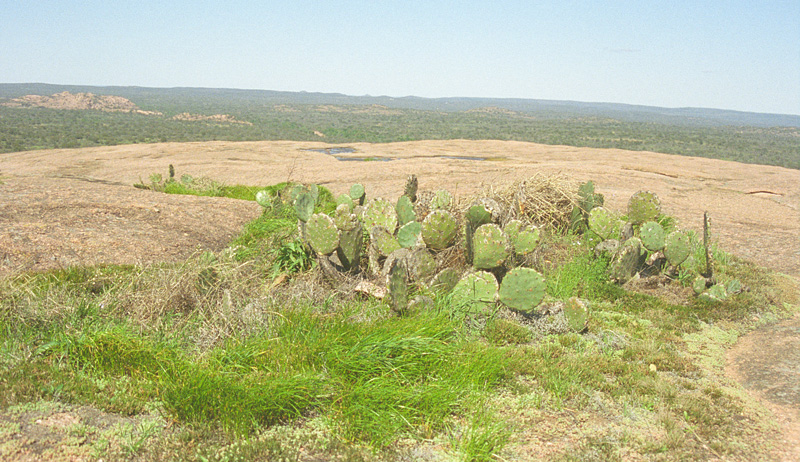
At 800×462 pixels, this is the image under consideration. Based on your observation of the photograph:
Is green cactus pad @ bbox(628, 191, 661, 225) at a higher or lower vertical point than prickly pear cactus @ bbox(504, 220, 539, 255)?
higher

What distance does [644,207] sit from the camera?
6398 millimetres

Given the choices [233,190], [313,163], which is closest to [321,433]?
[233,190]

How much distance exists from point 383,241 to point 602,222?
2651mm

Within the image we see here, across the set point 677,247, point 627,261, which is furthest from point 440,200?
point 677,247

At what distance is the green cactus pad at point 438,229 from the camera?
5.16 metres

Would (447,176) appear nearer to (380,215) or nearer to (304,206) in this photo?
(380,215)

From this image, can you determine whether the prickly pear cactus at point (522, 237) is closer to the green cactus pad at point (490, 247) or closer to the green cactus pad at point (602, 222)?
the green cactus pad at point (490, 247)

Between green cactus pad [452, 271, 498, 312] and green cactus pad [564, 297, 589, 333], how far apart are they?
60 centimetres

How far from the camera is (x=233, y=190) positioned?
10.8m

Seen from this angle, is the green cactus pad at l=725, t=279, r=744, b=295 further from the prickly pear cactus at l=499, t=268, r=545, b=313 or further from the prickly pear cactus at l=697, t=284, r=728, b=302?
the prickly pear cactus at l=499, t=268, r=545, b=313

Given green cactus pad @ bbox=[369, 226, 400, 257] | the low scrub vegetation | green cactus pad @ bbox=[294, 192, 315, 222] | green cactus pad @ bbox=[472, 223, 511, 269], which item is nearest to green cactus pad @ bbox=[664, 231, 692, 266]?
the low scrub vegetation

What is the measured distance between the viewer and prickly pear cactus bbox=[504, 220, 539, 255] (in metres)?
5.26

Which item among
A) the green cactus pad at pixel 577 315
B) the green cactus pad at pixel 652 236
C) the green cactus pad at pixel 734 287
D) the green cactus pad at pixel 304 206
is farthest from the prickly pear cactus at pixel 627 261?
the green cactus pad at pixel 304 206

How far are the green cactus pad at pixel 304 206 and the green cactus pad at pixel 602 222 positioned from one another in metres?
3.20
